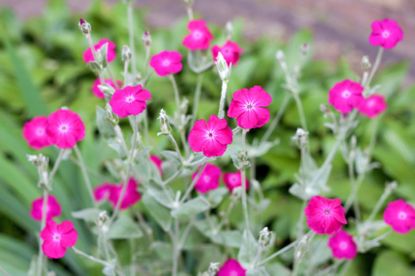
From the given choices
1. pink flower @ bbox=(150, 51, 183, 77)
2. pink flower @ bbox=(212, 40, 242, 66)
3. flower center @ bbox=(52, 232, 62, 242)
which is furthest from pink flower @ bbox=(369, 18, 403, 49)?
flower center @ bbox=(52, 232, 62, 242)

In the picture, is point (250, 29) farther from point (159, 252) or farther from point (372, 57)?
point (159, 252)

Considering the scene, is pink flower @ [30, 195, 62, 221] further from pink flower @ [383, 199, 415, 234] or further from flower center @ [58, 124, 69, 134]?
pink flower @ [383, 199, 415, 234]

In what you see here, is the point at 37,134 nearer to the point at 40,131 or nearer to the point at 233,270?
the point at 40,131

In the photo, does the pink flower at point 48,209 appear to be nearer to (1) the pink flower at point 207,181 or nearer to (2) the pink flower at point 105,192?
(2) the pink flower at point 105,192

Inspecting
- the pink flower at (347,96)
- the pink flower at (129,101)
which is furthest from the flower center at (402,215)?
the pink flower at (129,101)

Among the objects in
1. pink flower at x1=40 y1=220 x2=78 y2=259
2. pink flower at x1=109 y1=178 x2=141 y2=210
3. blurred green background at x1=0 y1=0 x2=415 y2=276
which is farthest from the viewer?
blurred green background at x1=0 y1=0 x2=415 y2=276

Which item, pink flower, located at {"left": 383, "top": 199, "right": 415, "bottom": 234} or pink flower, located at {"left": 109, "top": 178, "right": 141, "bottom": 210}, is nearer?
pink flower, located at {"left": 383, "top": 199, "right": 415, "bottom": 234}

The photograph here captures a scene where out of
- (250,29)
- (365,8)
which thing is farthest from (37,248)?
(365,8)
